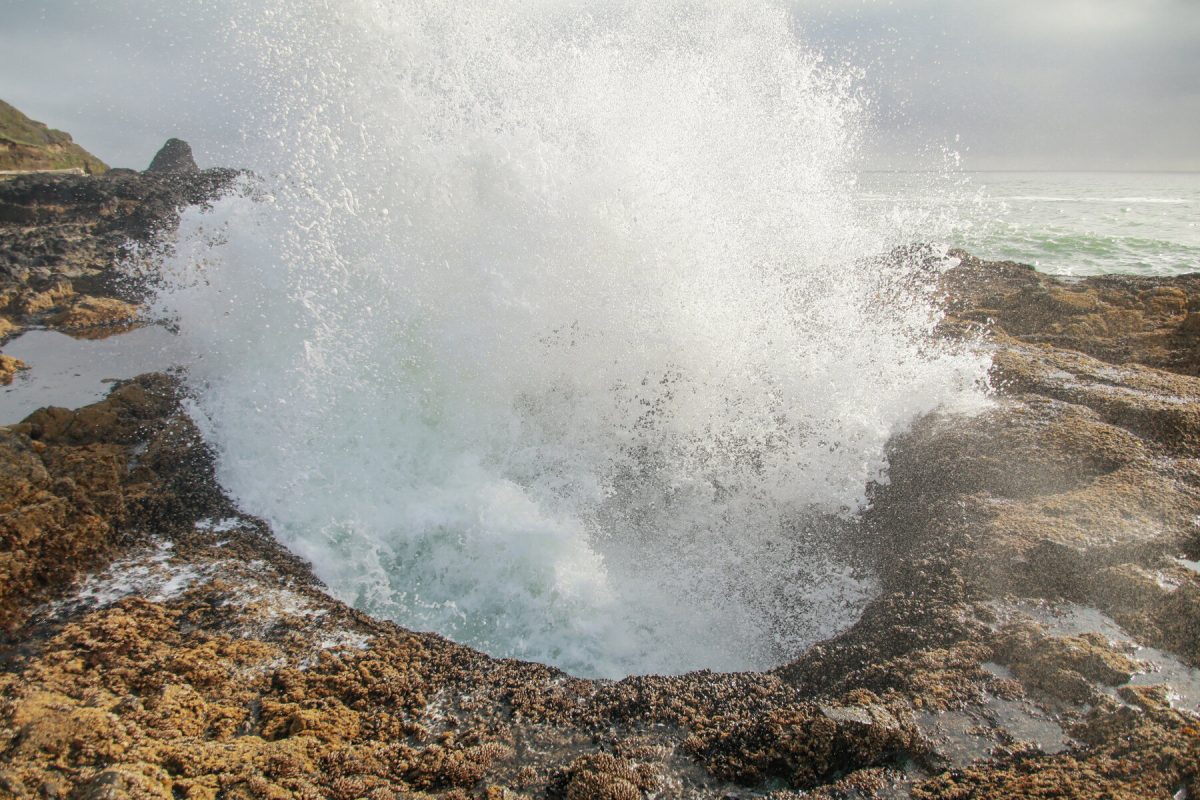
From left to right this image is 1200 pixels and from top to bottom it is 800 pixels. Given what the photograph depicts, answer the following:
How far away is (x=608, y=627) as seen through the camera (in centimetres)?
390

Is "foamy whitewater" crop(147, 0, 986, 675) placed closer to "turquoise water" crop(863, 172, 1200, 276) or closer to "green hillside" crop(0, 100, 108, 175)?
"turquoise water" crop(863, 172, 1200, 276)

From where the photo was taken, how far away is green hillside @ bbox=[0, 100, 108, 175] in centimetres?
2167

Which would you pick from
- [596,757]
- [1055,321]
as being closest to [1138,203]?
[1055,321]

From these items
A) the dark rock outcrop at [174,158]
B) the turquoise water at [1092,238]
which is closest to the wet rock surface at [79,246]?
the dark rock outcrop at [174,158]

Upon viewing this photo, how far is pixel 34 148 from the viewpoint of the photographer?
22625 mm

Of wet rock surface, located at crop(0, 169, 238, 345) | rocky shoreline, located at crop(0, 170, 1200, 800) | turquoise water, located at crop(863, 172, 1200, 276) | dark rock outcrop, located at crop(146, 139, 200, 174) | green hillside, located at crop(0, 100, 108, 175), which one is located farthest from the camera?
dark rock outcrop, located at crop(146, 139, 200, 174)

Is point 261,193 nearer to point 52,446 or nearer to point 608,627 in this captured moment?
point 52,446

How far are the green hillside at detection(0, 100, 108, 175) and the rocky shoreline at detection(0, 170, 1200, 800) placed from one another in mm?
25136

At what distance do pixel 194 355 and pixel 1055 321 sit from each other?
11436 millimetres

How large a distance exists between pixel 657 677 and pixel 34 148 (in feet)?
104

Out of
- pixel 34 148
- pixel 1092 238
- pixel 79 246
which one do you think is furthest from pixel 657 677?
pixel 34 148

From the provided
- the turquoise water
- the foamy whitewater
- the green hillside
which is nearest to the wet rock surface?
the foamy whitewater

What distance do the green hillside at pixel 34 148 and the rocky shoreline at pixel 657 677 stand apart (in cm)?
2514

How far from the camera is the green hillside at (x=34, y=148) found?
71.1 feet
